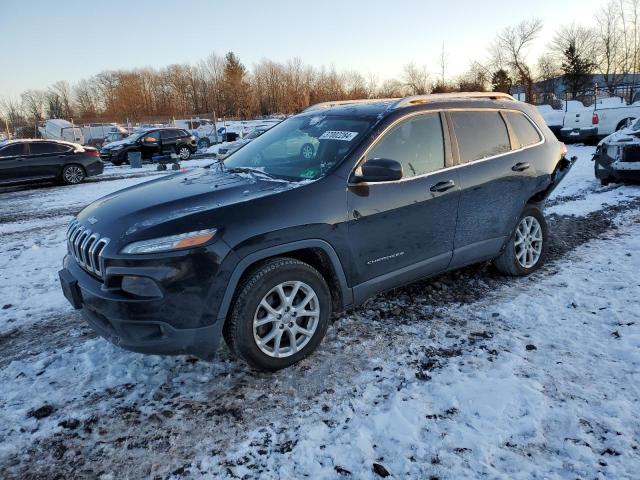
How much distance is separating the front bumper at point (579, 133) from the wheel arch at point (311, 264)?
15.1 m

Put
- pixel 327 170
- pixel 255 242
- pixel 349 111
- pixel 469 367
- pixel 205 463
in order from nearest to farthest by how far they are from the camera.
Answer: pixel 205 463
pixel 255 242
pixel 469 367
pixel 327 170
pixel 349 111

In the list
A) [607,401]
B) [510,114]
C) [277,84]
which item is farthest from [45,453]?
[277,84]

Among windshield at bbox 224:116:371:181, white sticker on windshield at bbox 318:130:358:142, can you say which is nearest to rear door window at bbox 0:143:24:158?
windshield at bbox 224:116:371:181

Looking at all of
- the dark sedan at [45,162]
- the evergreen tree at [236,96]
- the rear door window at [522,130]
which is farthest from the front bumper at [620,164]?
the evergreen tree at [236,96]

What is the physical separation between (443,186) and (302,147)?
121cm

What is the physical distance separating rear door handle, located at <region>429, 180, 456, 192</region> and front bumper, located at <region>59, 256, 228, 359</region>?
201 centimetres

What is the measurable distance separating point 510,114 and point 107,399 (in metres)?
4.27

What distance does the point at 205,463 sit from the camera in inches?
95.2

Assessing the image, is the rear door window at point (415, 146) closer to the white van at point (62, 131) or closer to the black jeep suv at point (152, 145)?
the black jeep suv at point (152, 145)

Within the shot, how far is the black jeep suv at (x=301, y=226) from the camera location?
2783 mm

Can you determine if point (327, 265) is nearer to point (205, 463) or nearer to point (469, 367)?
point (469, 367)

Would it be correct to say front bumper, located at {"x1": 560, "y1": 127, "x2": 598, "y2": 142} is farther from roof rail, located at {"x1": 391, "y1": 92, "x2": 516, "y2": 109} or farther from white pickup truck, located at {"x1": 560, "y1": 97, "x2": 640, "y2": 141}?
roof rail, located at {"x1": 391, "y1": 92, "x2": 516, "y2": 109}

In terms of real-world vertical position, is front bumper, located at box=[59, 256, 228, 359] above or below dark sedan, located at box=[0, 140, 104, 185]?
below

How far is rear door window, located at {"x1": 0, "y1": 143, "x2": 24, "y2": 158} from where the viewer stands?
13344 millimetres
